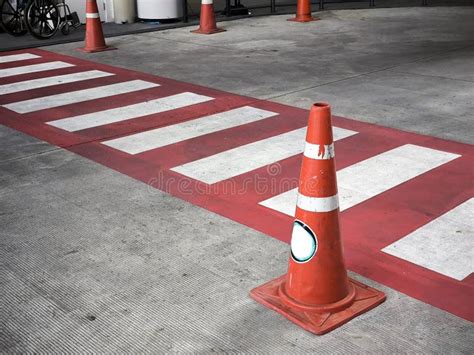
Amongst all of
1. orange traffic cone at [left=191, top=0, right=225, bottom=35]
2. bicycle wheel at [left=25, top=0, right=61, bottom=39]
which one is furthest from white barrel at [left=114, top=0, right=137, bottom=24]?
orange traffic cone at [left=191, top=0, right=225, bottom=35]

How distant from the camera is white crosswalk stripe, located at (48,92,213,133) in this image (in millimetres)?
6914

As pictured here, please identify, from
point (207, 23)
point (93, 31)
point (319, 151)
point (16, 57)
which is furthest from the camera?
point (207, 23)

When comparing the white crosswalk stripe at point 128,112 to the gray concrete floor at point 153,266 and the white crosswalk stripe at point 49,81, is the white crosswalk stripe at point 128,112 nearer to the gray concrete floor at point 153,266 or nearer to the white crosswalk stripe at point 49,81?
the gray concrete floor at point 153,266

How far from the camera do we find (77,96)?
805cm

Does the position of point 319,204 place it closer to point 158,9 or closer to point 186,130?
point 186,130

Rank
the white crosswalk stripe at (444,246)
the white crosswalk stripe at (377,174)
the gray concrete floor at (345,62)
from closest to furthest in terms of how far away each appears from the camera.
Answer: the white crosswalk stripe at (444,246)
the white crosswalk stripe at (377,174)
the gray concrete floor at (345,62)

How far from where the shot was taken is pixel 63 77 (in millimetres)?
9078

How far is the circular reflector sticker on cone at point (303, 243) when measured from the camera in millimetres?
3410

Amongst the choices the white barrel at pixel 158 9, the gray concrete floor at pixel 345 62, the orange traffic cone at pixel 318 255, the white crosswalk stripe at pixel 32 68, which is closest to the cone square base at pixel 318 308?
the orange traffic cone at pixel 318 255

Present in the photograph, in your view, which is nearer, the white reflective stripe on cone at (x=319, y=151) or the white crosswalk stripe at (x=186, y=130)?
the white reflective stripe on cone at (x=319, y=151)

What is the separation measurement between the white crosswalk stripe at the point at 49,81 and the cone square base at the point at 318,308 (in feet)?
18.8

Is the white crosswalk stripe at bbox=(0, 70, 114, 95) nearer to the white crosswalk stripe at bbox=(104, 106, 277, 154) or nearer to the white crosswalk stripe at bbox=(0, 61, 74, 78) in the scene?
the white crosswalk stripe at bbox=(0, 61, 74, 78)

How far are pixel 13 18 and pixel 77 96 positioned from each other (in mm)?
4977

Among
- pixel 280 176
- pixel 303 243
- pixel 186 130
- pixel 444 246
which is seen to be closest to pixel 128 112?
pixel 186 130
